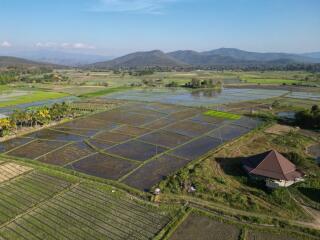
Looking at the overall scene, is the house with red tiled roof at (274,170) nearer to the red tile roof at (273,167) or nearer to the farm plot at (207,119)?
the red tile roof at (273,167)

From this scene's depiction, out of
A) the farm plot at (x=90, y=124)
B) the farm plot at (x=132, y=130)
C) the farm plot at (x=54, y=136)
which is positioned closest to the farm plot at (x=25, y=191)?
the farm plot at (x=54, y=136)

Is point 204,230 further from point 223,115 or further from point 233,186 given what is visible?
point 223,115

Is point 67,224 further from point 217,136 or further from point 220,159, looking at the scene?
point 217,136

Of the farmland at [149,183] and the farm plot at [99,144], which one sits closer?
the farmland at [149,183]

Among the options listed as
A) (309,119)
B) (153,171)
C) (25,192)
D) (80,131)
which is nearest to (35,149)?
(80,131)

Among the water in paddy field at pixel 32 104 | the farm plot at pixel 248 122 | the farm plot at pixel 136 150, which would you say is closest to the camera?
the farm plot at pixel 136 150

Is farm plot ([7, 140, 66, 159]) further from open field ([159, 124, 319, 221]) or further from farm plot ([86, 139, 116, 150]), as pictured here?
open field ([159, 124, 319, 221])

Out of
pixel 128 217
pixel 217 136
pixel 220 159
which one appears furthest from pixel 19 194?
pixel 217 136
